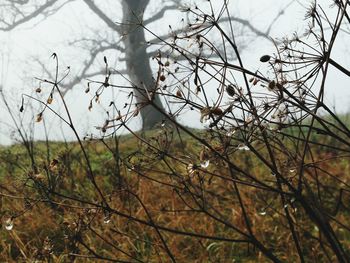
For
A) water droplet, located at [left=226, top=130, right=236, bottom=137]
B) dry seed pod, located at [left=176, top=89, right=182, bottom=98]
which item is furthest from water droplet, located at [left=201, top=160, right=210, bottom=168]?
dry seed pod, located at [left=176, top=89, right=182, bottom=98]

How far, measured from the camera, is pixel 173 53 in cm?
187

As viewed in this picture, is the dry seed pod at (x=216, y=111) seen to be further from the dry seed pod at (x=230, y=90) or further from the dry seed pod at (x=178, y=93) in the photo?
the dry seed pod at (x=178, y=93)

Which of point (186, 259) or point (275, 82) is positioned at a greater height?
point (275, 82)

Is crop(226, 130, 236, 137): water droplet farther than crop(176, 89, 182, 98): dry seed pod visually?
No

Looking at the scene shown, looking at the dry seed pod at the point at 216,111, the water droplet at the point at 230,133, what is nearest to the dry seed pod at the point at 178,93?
the water droplet at the point at 230,133

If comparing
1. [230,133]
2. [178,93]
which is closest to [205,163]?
[230,133]

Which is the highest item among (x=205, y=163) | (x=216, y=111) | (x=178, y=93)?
(x=178, y=93)

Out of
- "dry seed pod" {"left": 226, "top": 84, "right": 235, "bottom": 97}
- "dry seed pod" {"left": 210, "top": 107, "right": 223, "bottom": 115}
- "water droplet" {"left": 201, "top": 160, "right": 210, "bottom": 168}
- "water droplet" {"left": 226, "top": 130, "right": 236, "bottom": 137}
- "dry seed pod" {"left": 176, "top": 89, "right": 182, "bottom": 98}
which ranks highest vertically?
"dry seed pod" {"left": 176, "top": 89, "right": 182, "bottom": 98}

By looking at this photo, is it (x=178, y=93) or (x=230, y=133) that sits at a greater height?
(x=178, y=93)

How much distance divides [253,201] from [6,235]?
2262 millimetres

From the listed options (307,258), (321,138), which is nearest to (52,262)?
(307,258)

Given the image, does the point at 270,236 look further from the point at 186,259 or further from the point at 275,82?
the point at 275,82

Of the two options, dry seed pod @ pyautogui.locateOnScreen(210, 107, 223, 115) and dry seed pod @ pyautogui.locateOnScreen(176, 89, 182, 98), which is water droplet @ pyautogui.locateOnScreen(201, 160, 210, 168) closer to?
dry seed pod @ pyautogui.locateOnScreen(210, 107, 223, 115)

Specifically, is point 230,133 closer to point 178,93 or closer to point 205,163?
point 205,163
